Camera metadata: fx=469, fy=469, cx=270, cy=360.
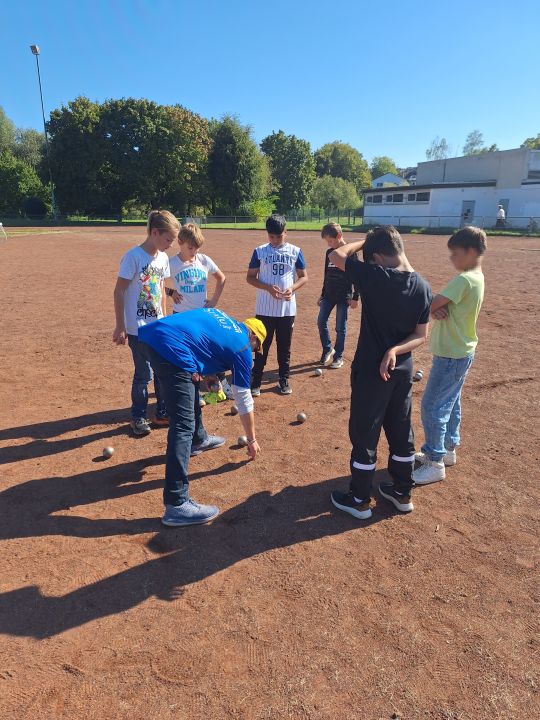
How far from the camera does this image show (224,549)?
3.51 metres

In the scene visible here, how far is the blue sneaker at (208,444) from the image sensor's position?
4.82m

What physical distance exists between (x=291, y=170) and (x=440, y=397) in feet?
241

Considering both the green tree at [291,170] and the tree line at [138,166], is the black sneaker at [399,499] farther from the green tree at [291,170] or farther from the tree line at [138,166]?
the green tree at [291,170]

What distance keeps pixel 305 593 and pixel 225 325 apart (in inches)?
76.6

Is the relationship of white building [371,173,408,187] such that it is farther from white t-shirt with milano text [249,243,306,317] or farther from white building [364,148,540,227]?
white t-shirt with milano text [249,243,306,317]

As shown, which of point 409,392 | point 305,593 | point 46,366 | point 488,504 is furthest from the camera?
point 46,366

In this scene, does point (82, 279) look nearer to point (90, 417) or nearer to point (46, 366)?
point (46, 366)

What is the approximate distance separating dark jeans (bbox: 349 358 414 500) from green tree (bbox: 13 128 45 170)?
7702 cm

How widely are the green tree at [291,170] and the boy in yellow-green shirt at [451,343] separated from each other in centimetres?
7106

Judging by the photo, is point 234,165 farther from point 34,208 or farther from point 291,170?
point 34,208

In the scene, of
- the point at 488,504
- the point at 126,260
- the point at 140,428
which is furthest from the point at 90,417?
the point at 488,504

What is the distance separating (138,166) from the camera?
5491cm

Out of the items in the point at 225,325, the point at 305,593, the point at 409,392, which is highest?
the point at 225,325

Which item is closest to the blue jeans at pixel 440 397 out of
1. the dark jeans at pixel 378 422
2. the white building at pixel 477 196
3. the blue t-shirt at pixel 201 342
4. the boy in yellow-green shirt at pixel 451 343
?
the boy in yellow-green shirt at pixel 451 343
